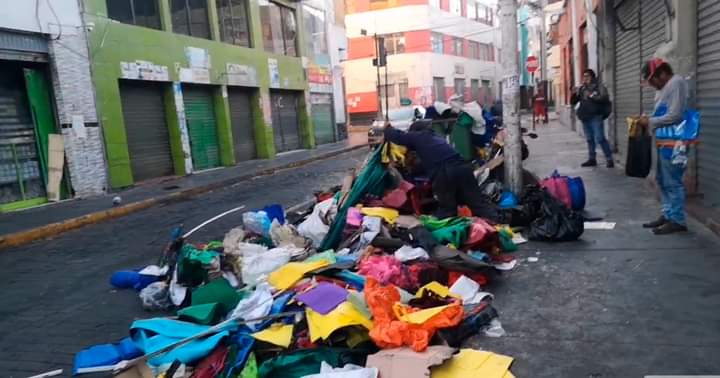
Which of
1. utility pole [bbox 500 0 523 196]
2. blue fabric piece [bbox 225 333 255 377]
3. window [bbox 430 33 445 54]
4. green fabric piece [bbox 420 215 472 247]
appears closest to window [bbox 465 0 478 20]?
window [bbox 430 33 445 54]

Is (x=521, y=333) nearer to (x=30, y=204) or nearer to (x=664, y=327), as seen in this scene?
(x=664, y=327)

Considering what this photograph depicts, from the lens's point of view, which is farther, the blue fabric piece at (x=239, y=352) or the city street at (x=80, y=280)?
the city street at (x=80, y=280)

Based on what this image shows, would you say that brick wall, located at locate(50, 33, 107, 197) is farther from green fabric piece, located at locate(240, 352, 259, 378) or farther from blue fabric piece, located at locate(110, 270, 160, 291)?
green fabric piece, located at locate(240, 352, 259, 378)

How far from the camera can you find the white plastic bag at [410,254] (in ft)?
15.4

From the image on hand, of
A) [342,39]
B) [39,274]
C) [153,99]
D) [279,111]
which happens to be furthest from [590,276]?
[342,39]

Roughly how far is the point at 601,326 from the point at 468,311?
860 millimetres

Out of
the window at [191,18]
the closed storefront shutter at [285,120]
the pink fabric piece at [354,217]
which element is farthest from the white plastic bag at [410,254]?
the closed storefront shutter at [285,120]

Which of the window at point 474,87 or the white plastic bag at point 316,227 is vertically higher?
the window at point 474,87

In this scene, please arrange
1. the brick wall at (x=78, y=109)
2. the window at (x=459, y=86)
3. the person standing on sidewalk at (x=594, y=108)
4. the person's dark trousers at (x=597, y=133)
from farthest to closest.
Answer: the window at (x=459, y=86) < the brick wall at (x=78, y=109) < the person's dark trousers at (x=597, y=133) < the person standing on sidewalk at (x=594, y=108)

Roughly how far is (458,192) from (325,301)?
10.1ft

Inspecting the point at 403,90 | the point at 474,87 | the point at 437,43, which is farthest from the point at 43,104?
the point at 474,87

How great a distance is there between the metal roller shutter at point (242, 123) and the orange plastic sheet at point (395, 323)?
15855mm

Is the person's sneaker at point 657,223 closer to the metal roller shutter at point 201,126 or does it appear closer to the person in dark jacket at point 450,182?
the person in dark jacket at point 450,182

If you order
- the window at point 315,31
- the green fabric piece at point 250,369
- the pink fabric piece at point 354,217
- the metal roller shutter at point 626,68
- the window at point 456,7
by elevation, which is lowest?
the green fabric piece at point 250,369
